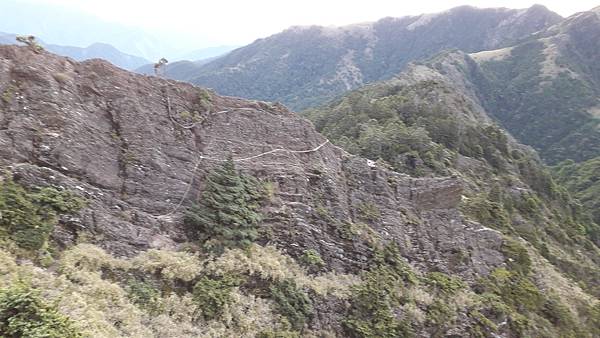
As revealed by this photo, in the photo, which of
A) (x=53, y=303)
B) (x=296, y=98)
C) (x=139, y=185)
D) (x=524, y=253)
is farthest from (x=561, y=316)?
(x=296, y=98)

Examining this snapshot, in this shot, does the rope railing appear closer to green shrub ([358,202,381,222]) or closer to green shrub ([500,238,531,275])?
green shrub ([358,202,381,222])

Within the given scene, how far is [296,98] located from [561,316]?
167 metres

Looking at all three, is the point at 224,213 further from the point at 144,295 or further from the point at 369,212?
the point at 369,212

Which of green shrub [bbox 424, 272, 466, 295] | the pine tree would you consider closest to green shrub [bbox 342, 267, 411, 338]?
green shrub [bbox 424, 272, 466, 295]

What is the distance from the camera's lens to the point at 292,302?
39.3 feet

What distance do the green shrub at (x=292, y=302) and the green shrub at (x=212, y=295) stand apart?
1.41m

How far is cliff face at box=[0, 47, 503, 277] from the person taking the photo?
10820 mm

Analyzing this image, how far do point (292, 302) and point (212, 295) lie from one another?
2.48 m

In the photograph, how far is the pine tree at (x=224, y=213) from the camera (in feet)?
39.4

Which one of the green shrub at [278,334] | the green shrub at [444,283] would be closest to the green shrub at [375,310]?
the green shrub at [444,283]

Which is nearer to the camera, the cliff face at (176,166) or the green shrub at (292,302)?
the cliff face at (176,166)

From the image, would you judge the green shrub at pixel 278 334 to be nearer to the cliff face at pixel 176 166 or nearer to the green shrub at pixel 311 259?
the green shrub at pixel 311 259

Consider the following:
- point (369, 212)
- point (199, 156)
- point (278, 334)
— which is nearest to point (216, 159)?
point (199, 156)

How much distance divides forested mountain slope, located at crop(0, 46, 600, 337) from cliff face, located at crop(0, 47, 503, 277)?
2.0 inches
